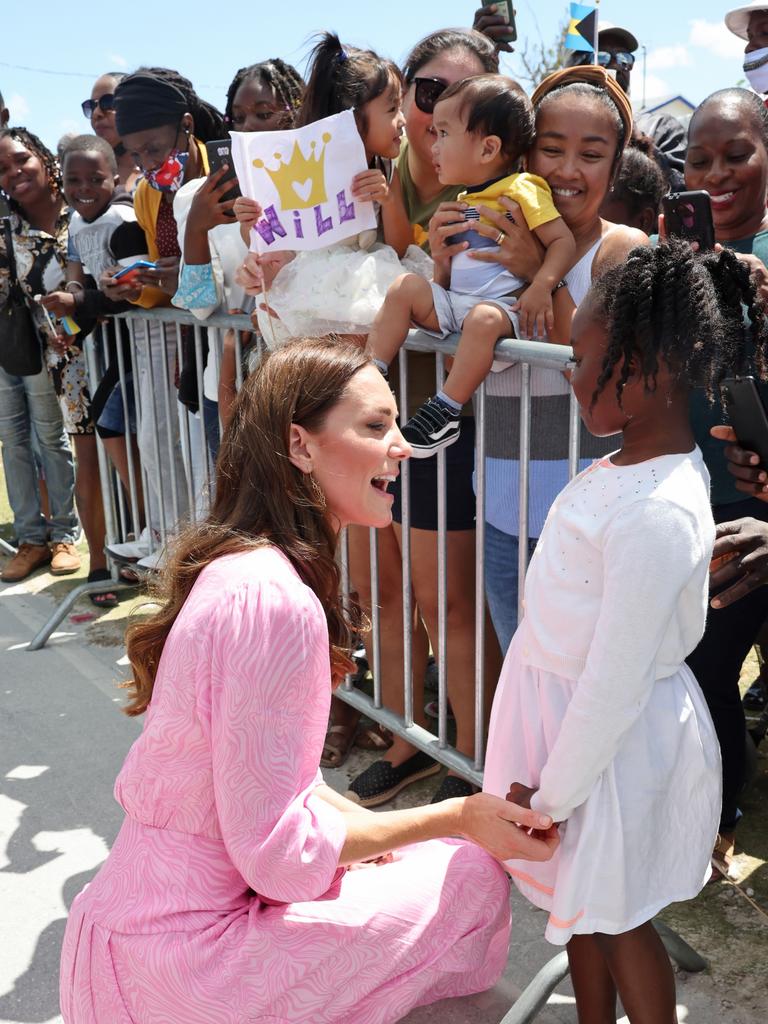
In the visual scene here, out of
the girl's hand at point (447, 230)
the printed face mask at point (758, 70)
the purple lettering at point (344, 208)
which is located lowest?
the girl's hand at point (447, 230)

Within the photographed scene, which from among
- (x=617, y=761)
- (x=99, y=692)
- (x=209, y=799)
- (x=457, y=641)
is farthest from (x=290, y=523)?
(x=99, y=692)

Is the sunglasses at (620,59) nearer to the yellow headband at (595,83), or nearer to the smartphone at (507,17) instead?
the smartphone at (507,17)

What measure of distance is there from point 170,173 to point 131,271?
0.43 meters

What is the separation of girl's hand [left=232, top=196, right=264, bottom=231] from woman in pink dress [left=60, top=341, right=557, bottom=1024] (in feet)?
4.00

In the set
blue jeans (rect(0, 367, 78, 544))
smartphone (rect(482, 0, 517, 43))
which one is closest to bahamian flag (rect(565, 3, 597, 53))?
smartphone (rect(482, 0, 517, 43))

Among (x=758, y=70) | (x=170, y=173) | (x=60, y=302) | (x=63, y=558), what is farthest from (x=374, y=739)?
(x=758, y=70)

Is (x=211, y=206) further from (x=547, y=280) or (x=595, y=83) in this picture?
(x=547, y=280)

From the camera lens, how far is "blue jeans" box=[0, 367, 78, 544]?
6.03 metres

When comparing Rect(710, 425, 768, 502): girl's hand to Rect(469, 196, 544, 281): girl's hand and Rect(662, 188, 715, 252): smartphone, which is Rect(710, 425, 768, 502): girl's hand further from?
Rect(469, 196, 544, 281): girl's hand

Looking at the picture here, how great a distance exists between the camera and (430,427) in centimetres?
275

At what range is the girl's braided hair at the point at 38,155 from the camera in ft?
18.7

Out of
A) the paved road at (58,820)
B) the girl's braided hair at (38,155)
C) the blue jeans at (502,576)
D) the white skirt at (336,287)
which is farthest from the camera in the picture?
the girl's braided hair at (38,155)

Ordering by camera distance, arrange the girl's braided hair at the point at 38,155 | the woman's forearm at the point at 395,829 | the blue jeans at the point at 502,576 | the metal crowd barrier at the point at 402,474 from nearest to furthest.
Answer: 1. the woman's forearm at the point at 395,829
2. the metal crowd barrier at the point at 402,474
3. the blue jeans at the point at 502,576
4. the girl's braided hair at the point at 38,155

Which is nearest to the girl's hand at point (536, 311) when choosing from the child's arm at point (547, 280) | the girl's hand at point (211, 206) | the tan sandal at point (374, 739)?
the child's arm at point (547, 280)
